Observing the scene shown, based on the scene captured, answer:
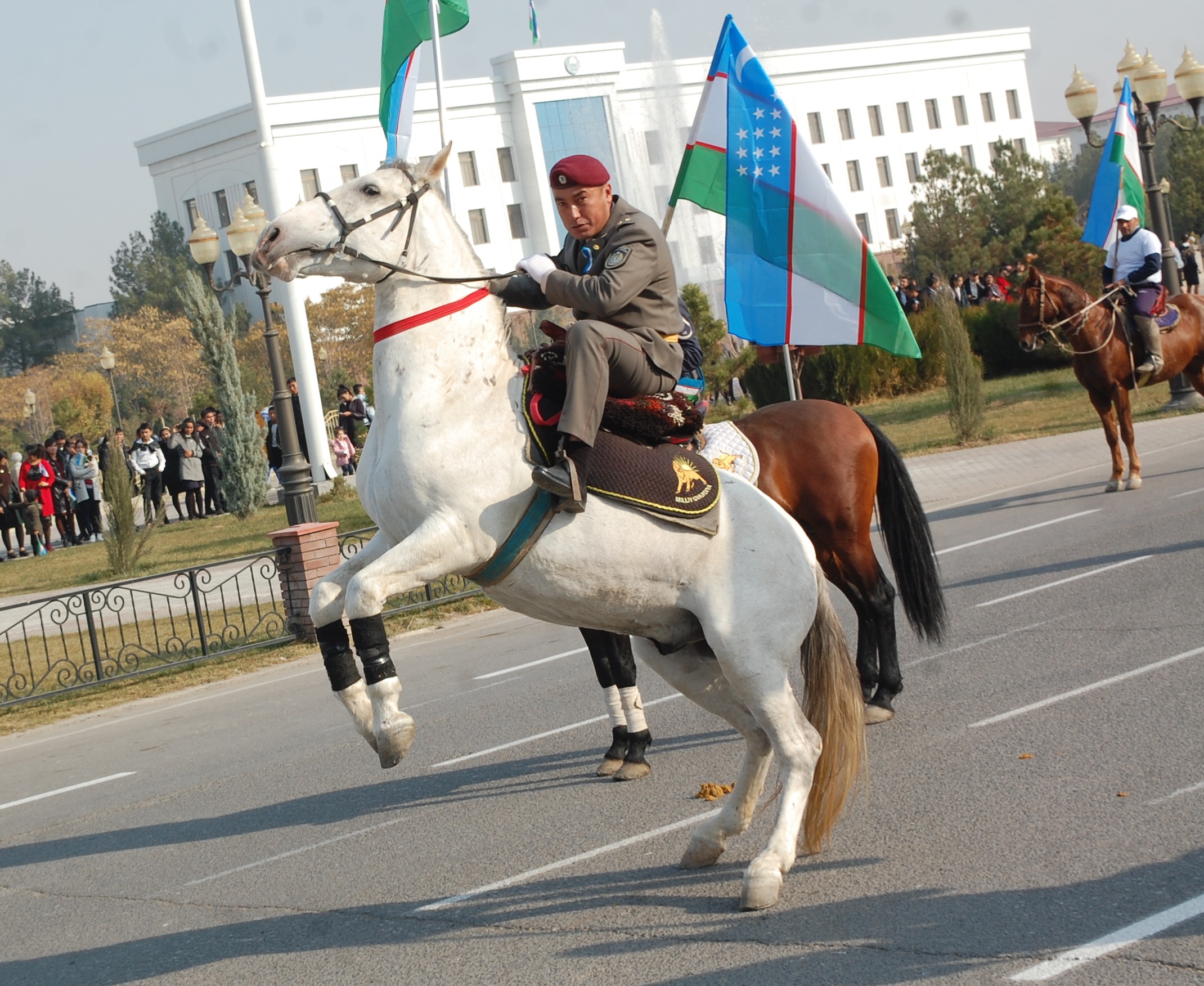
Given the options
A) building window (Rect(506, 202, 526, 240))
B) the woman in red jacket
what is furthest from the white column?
building window (Rect(506, 202, 526, 240))

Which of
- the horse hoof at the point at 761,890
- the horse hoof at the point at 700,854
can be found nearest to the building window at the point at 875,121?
the horse hoof at the point at 700,854

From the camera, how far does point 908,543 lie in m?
7.98

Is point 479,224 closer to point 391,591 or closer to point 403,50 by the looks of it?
point 403,50

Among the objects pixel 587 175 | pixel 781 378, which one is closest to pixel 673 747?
pixel 587 175

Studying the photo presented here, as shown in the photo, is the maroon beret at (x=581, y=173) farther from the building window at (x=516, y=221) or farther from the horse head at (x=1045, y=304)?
the building window at (x=516, y=221)

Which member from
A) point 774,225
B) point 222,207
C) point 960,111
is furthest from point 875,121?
point 774,225

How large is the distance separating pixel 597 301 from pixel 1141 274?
44.5 feet

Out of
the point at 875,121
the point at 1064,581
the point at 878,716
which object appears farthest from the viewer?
the point at 875,121

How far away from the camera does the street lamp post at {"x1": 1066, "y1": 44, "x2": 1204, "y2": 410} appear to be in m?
22.8

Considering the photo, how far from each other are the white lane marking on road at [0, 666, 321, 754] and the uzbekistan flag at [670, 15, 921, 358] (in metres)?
6.38

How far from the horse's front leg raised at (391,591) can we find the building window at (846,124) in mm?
96012

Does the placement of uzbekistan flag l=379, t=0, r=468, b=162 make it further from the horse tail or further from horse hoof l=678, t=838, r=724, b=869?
horse hoof l=678, t=838, r=724, b=869

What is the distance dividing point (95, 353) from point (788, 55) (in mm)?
51787

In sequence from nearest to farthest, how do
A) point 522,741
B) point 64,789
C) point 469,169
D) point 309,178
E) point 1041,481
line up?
point 522,741 < point 64,789 < point 1041,481 < point 309,178 < point 469,169
